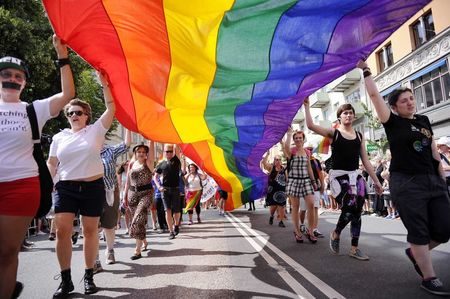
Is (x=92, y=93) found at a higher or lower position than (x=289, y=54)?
higher

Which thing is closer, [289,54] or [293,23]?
[293,23]

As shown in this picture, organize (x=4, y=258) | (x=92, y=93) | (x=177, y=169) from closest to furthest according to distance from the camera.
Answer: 1. (x=4, y=258)
2. (x=177, y=169)
3. (x=92, y=93)

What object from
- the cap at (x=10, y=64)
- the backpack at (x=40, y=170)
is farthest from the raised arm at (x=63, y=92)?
the cap at (x=10, y=64)

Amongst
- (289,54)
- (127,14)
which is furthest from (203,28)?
(289,54)

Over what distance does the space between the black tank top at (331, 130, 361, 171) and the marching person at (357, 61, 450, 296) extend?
1283mm

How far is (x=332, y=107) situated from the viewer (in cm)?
3366

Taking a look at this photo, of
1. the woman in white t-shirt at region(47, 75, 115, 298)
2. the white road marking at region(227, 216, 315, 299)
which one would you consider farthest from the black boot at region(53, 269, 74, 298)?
the white road marking at region(227, 216, 315, 299)

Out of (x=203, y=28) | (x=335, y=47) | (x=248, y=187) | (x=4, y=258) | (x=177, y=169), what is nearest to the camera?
(x=4, y=258)

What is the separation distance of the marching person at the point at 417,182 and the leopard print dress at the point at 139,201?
12.7 ft

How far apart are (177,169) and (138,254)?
277 cm

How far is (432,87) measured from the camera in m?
19.4

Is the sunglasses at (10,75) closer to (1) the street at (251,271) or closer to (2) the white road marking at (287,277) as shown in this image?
(1) the street at (251,271)

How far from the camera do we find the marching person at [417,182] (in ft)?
11.3

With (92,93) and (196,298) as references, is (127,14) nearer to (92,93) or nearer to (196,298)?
(196,298)
